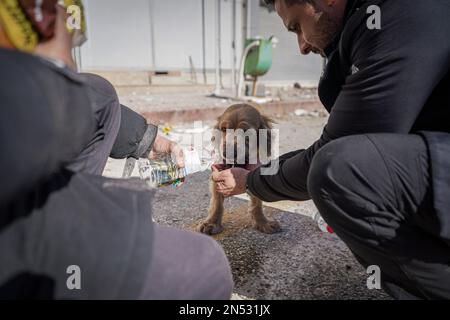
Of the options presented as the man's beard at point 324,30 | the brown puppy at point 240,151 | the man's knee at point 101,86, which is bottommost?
the brown puppy at point 240,151

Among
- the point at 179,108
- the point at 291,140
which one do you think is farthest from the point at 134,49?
the point at 291,140

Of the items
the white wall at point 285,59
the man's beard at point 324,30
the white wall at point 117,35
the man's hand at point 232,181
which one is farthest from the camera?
the white wall at point 285,59

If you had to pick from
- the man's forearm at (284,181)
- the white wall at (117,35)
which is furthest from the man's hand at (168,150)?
the white wall at (117,35)

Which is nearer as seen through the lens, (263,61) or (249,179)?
(249,179)

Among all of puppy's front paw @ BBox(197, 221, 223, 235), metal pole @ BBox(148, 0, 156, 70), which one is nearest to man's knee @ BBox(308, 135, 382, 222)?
puppy's front paw @ BBox(197, 221, 223, 235)

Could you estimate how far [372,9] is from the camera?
1.42 metres

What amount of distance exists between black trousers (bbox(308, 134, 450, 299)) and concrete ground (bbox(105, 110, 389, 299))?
0.43m

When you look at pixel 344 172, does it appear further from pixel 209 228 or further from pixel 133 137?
pixel 209 228

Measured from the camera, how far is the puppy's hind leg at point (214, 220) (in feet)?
8.32

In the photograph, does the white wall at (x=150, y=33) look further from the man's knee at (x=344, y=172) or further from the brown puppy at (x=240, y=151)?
the man's knee at (x=344, y=172)

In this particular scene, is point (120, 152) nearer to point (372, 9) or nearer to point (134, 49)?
point (372, 9)

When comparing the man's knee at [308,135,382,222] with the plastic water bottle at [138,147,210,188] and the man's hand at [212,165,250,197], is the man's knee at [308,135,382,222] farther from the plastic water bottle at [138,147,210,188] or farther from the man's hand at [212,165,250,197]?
the plastic water bottle at [138,147,210,188]

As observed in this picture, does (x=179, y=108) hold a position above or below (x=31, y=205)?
below

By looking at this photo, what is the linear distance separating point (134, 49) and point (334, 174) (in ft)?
28.9
